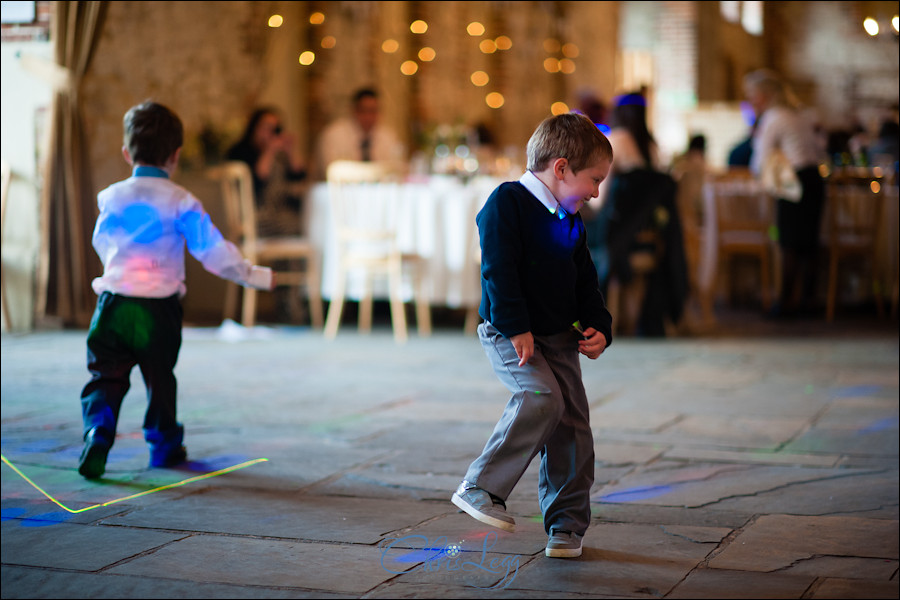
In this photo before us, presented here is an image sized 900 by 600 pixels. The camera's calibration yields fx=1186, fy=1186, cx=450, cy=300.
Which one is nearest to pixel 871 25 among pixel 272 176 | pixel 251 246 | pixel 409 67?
pixel 251 246

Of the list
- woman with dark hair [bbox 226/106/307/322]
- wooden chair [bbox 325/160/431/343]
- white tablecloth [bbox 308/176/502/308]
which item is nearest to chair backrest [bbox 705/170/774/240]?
white tablecloth [bbox 308/176/502/308]

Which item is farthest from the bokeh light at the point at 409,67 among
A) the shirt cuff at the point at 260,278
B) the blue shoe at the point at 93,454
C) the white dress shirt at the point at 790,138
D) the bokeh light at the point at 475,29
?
the blue shoe at the point at 93,454

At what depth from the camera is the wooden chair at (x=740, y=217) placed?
26.6 ft

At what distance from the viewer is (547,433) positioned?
2.42 meters

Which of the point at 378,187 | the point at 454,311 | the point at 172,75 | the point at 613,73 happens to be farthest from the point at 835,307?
the point at 613,73

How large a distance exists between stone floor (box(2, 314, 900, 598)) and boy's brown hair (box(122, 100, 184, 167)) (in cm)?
84

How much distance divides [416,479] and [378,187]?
4123 millimetres

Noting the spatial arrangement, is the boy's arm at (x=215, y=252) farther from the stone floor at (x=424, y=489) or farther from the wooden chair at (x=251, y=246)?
the wooden chair at (x=251, y=246)

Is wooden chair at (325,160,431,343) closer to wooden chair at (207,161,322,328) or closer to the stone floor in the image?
wooden chair at (207,161,322,328)

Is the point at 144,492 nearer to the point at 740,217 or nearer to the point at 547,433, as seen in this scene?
the point at 547,433

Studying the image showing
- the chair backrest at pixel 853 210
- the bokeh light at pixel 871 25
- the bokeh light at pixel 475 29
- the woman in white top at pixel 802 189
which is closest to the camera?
the bokeh light at pixel 871 25

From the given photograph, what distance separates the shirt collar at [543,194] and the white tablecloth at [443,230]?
462 cm

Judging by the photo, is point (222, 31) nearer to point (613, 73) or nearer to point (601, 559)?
point (601, 559)

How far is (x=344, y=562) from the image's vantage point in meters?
2.43
